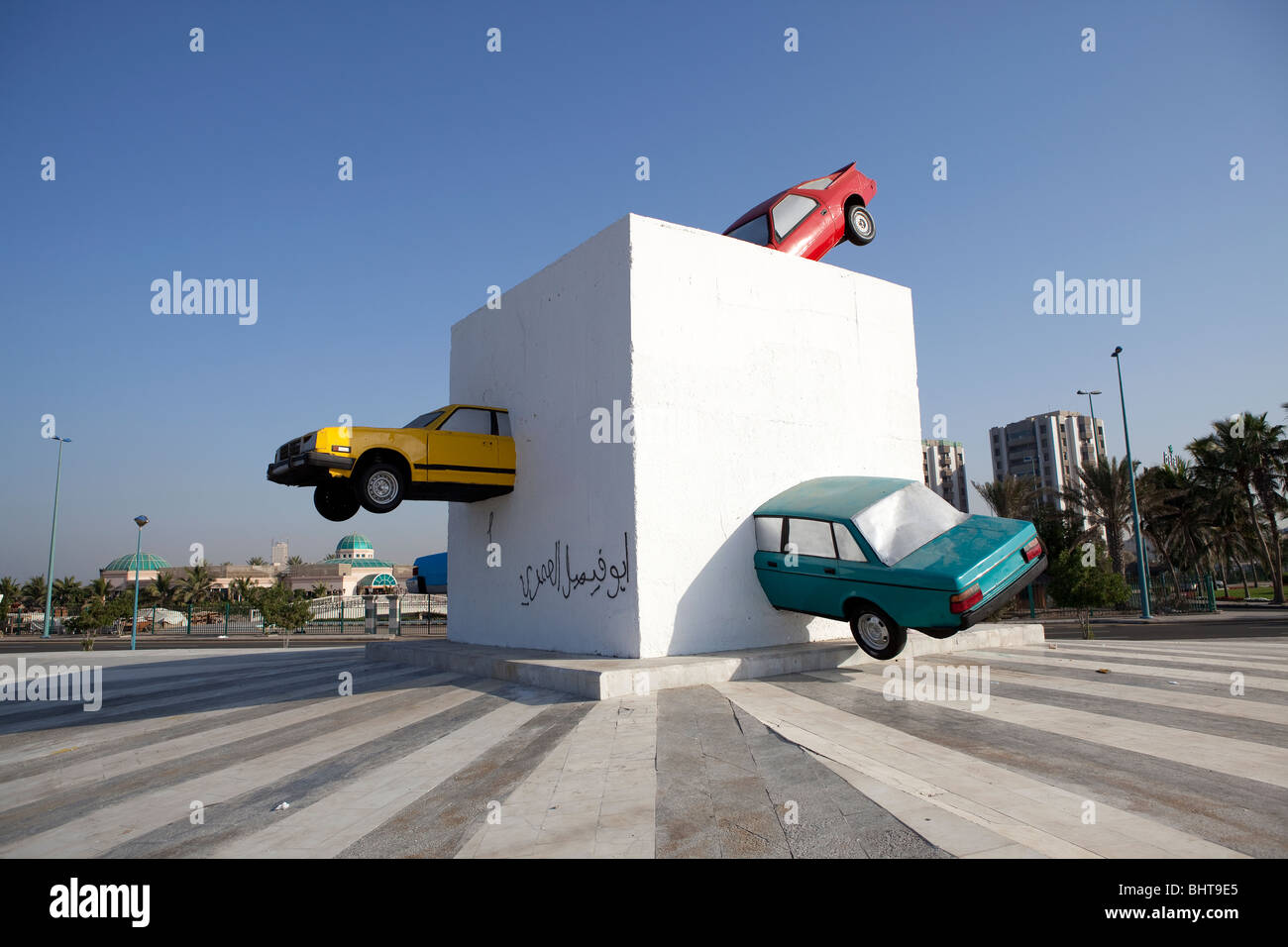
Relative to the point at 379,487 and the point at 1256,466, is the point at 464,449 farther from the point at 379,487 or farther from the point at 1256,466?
the point at 1256,466

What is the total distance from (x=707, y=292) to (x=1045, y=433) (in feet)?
411

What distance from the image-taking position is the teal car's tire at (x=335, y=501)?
9.61m

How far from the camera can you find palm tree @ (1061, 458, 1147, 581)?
109 ft

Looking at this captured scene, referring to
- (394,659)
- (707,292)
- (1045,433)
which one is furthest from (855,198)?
(1045,433)

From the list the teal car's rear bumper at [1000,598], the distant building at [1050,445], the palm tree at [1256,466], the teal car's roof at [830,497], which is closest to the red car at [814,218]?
the teal car's roof at [830,497]

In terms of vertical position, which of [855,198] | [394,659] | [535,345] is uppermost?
[855,198]

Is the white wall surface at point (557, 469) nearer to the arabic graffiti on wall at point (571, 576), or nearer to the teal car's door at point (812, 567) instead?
the arabic graffiti on wall at point (571, 576)

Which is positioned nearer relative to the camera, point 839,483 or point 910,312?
point 839,483

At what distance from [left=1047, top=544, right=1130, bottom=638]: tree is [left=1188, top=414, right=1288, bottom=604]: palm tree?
1761 centimetres

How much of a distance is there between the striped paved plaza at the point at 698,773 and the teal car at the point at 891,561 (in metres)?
0.79

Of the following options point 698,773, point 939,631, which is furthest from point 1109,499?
point 698,773

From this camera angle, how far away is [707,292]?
10109 millimetres
